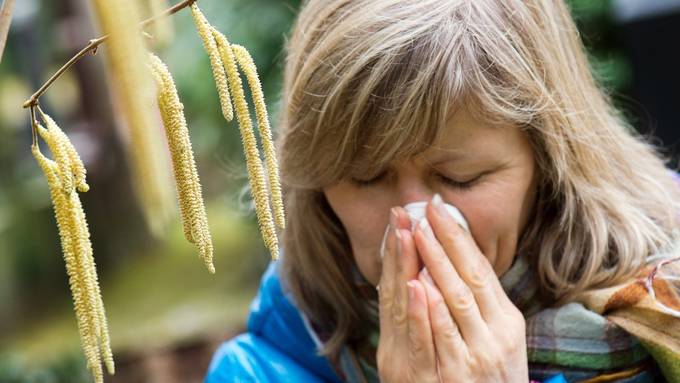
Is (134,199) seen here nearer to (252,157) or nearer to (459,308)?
(459,308)

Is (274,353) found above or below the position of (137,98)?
below

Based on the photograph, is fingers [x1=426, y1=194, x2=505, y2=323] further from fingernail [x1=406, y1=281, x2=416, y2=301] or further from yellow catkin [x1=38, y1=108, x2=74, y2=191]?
yellow catkin [x1=38, y1=108, x2=74, y2=191]

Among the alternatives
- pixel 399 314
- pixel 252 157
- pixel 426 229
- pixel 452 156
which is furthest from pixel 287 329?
pixel 252 157

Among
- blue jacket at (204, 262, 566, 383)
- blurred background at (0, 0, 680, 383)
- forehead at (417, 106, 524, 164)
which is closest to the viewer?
forehead at (417, 106, 524, 164)

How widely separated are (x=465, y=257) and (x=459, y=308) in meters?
0.08

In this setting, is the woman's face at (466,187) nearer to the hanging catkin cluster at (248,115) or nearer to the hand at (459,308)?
the hand at (459,308)

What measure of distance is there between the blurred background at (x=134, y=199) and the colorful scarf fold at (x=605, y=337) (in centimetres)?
229

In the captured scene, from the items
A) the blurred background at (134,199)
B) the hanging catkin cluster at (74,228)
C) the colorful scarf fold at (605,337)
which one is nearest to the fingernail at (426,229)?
the colorful scarf fold at (605,337)

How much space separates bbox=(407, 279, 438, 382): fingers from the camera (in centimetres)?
147

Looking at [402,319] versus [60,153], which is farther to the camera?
[402,319]

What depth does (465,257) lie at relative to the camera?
147 cm

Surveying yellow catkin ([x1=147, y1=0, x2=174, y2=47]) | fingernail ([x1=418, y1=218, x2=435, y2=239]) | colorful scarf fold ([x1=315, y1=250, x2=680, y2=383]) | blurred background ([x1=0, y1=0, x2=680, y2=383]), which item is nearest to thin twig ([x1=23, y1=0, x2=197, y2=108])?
yellow catkin ([x1=147, y1=0, x2=174, y2=47])

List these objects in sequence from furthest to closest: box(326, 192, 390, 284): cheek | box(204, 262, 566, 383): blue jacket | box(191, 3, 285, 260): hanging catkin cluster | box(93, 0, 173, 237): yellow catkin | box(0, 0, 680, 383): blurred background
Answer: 1. box(0, 0, 680, 383): blurred background
2. box(204, 262, 566, 383): blue jacket
3. box(326, 192, 390, 284): cheek
4. box(191, 3, 285, 260): hanging catkin cluster
5. box(93, 0, 173, 237): yellow catkin

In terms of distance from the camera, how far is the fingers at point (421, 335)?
4.82 ft
